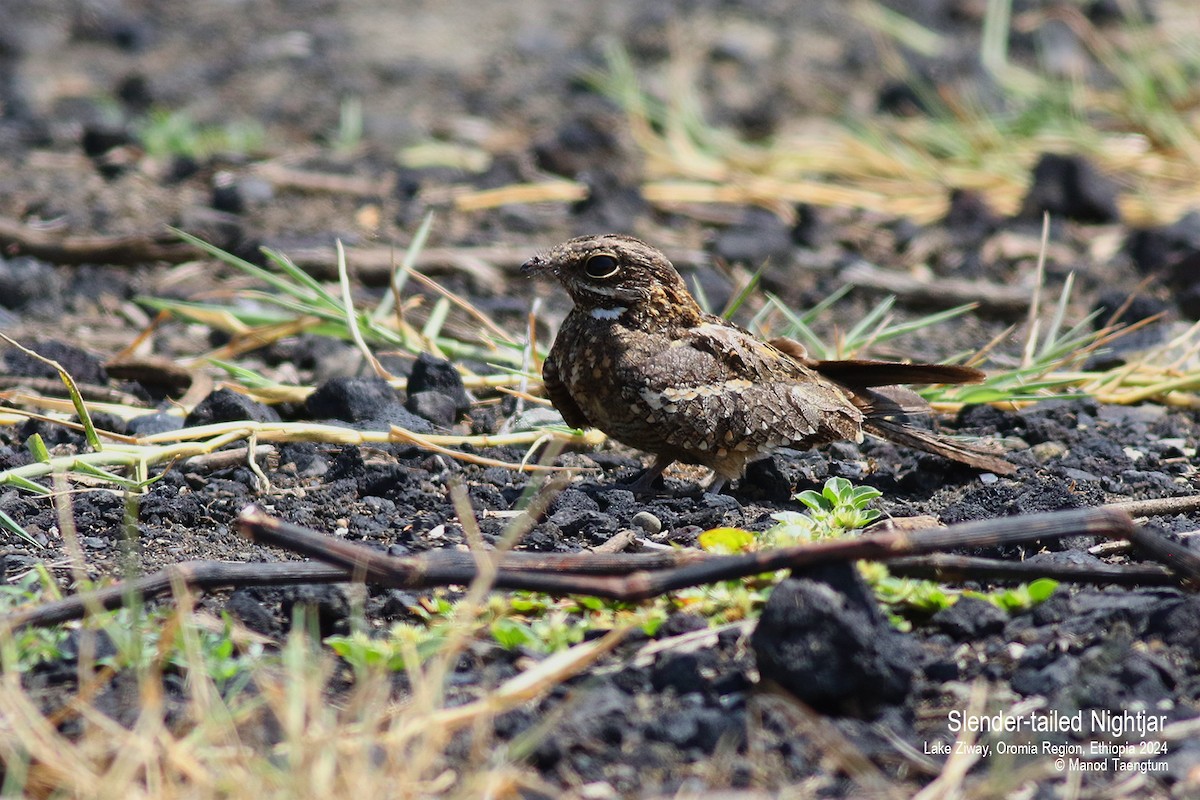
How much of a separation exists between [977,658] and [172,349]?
3503 millimetres

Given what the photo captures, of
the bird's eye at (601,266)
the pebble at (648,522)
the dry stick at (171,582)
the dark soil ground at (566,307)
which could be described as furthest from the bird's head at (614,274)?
the dry stick at (171,582)

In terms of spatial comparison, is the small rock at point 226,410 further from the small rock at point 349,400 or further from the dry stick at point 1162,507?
the dry stick at point 1162,507

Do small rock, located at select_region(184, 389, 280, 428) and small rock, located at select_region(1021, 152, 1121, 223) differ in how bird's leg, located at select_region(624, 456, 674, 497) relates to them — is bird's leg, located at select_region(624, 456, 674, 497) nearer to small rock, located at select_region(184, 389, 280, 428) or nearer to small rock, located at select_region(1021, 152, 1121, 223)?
small rock, located at select_region(184, 389, 280, 428)

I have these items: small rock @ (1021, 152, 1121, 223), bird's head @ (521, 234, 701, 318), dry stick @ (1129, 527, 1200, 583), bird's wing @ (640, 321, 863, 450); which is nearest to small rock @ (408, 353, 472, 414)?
bird's head @ (521, 234, 701, 318)

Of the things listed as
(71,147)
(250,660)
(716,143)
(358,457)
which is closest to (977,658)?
(250,660)

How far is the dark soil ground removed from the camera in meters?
2.39

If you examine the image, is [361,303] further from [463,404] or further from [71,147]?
[71,147]

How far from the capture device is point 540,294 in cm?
588

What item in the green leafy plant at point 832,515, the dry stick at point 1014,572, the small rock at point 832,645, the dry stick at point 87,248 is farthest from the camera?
the dry stick at point 87,248

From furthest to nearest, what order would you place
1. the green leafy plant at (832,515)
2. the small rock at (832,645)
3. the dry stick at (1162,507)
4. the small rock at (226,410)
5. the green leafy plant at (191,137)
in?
the green leafy plant at (191,137) → the small rock at (226,410) → the dry stick at (1162,507) → the green leafy plant at (832,515) → the small rock at (832,645)

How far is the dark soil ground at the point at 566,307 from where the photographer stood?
2.39 meters

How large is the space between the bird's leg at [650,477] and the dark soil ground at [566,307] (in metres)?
0.10

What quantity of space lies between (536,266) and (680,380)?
56 centimetres

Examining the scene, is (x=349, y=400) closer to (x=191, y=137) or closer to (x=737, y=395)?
(x=737, y=395)
